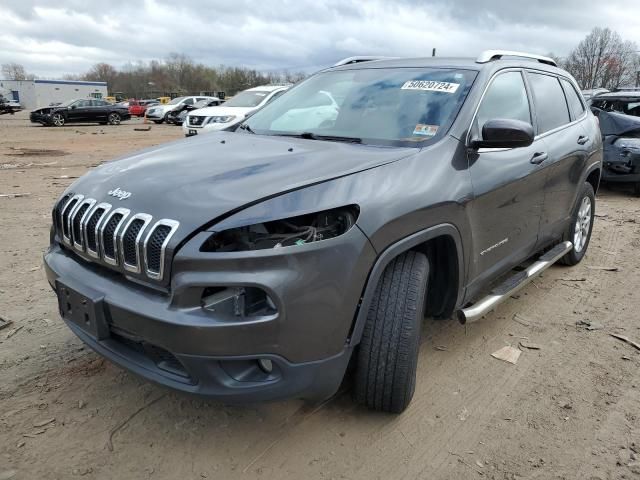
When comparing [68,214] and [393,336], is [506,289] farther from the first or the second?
[68,214]

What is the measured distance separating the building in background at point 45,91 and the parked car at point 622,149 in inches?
2738

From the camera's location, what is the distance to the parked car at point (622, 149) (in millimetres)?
8109

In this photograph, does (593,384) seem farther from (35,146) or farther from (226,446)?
(35,146)

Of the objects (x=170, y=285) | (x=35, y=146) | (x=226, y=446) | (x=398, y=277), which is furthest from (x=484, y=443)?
(x=35, y=146)

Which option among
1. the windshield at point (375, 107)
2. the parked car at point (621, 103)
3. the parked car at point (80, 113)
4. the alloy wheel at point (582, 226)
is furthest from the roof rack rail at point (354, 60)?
the parked car at point (80, 113)

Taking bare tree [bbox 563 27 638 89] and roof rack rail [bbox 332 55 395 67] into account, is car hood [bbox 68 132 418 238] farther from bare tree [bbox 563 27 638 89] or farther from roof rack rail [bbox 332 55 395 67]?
bare tree [bbox 563 27 638 89]

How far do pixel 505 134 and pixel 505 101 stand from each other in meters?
0.79

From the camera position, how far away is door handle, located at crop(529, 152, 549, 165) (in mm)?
3465

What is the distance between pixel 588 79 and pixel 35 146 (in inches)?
2259

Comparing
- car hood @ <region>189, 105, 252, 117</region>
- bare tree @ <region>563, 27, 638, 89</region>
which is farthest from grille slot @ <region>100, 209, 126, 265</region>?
bare tree @ <region>563, 27, 638, 89</region>

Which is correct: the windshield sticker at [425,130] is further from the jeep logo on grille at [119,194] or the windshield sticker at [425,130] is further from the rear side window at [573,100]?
the rear side window at [573,100]

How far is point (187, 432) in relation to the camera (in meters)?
2.53

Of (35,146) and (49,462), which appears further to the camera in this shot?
(35,146)

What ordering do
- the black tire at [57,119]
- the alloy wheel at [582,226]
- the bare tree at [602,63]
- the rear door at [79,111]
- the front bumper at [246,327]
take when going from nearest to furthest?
the front bumper at [246,327], the alloy wheel at [582,226], the black tire at [57,119], the rear door at [79,111], the bare tree at [602,63]
